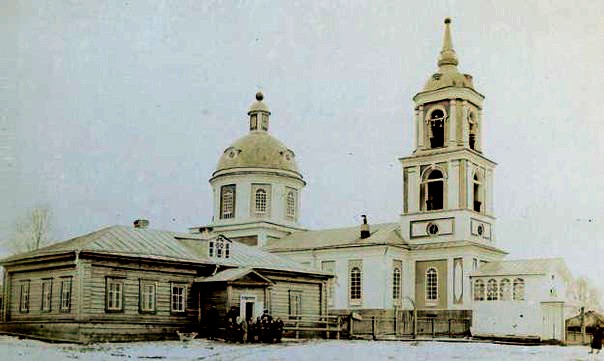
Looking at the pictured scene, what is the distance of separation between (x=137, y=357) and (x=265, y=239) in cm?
2254

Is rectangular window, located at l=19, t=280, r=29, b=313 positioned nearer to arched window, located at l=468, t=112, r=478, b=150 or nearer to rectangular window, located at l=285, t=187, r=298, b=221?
arched window, located at l=468, t=112, r=478, b=150

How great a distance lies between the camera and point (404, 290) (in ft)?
114

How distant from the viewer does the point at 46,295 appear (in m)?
20.0

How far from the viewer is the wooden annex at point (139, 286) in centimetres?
1992

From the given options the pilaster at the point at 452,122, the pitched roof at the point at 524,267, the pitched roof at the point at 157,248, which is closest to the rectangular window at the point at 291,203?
the pilaster at the point at 452,122

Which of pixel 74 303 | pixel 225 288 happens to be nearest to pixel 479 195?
pixel 225 288

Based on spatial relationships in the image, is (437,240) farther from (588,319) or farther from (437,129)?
(588,319)

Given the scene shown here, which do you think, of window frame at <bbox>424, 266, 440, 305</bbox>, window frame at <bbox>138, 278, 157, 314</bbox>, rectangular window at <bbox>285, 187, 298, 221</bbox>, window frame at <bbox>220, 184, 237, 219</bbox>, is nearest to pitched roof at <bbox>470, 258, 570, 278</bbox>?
window frame at <bbox>424, 266, 440, 305</bbox>

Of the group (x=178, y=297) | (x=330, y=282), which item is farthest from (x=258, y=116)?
(x=178, y=297)

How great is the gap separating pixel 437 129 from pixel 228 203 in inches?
424

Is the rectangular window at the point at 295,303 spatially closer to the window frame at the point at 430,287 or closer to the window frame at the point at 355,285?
the window frame at the point at 355,285

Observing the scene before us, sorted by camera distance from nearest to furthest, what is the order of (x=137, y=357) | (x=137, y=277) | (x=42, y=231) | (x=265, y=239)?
1. (x=137, y=357)
2. (x=42, y=231)
3. (x=137, y=277)
4. (x=265, y=239)

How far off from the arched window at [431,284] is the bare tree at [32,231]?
18138mm

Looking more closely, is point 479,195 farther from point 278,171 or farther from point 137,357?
point 137,357
